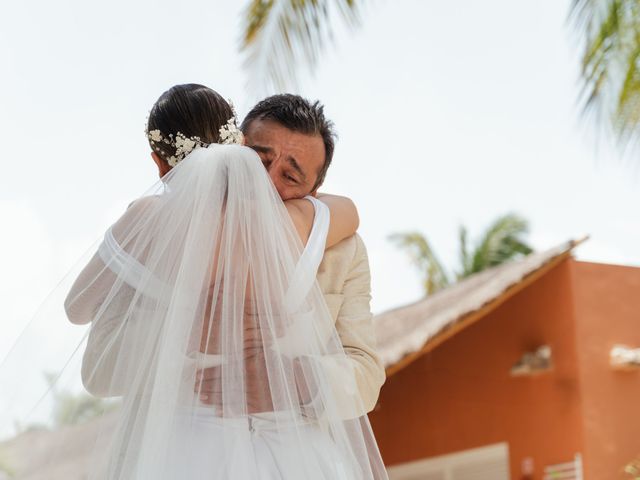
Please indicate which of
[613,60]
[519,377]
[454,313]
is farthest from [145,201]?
[519,377]

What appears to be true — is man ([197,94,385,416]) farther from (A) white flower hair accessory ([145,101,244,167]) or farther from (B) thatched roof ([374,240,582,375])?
(B) thatched roof ([374,240,582,375])

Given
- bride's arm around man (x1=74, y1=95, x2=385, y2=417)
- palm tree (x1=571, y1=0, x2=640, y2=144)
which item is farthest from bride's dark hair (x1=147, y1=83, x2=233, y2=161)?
palm tree (x1=571, y1=0, x2=640, y2=144)

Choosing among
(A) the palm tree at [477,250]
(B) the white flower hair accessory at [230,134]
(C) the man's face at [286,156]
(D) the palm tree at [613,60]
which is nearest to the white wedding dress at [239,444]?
(B) the white flower hair accessory at [230,134]

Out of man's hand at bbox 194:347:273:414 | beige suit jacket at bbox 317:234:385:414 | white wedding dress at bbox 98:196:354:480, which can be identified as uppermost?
beige suit jacket at bbox 317:234:385:414

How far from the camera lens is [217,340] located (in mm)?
2488

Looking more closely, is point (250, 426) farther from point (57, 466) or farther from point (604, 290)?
point (604, 290)

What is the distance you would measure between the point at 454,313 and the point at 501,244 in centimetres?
1165

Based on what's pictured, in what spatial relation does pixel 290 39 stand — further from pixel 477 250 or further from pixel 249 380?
pixel 477 250

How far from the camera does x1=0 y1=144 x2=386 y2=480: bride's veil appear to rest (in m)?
2.41

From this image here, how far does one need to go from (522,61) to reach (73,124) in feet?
24.8

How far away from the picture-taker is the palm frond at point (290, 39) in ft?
26.4

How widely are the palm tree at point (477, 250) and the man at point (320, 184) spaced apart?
17.4m

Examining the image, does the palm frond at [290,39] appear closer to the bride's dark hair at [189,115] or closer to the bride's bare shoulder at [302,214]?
the bride's bare shoulder at [302,214]

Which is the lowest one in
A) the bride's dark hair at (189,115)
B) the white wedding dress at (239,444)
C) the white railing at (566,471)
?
the white railing at (566,471)
